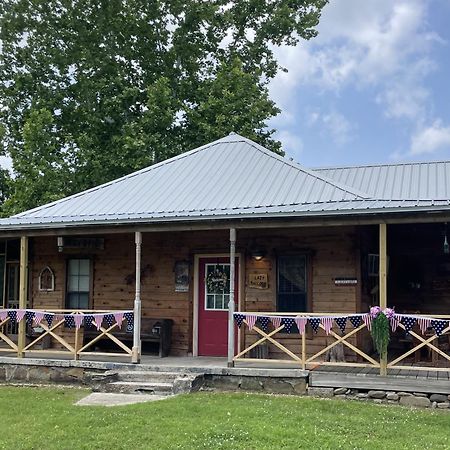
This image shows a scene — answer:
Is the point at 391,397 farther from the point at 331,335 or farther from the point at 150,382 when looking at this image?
the point at 150,382

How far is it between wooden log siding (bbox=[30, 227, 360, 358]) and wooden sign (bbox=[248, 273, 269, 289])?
0.27ft

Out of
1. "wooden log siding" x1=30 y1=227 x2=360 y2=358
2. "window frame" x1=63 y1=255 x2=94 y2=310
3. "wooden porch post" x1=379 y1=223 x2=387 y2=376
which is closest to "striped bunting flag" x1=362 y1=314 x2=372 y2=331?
"wooden porch post" x1=379 y1=223 x2=387 y2=376

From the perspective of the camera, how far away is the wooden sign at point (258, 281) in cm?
1272

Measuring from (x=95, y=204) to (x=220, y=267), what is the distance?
3.15 meters

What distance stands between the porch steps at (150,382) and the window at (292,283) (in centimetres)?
262

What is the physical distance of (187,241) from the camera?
13430mm

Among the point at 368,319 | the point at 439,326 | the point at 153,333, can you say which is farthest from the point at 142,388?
the point at 439,326

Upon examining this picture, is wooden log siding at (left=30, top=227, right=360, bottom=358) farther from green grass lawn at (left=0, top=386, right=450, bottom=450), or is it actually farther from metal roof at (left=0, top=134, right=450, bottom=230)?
green grass lawn at (left=0, top=386, right=450, bottom=450)

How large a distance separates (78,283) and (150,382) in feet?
13.7

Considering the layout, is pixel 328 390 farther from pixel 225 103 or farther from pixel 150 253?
pixel 225 103

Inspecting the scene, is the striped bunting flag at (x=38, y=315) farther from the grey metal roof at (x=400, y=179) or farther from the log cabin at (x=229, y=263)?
the grey metal roof at (x=400, y=179)

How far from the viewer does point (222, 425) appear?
8062 mm

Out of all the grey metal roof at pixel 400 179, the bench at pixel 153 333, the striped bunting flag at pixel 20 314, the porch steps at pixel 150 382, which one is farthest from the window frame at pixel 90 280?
the grey metal roof at pixel 400 179

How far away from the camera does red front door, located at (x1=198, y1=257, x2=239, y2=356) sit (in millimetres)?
13070
